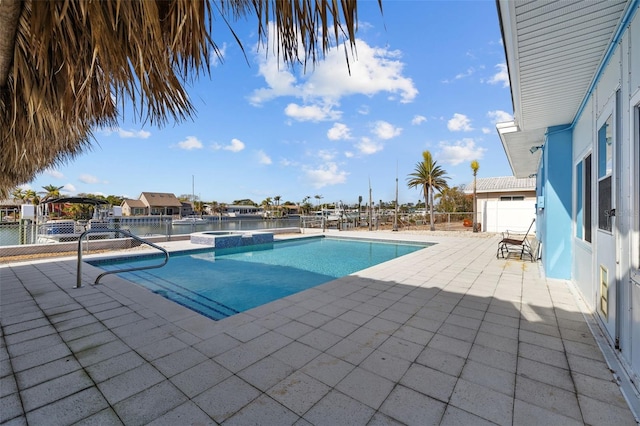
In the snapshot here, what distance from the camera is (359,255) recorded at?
31.6 ft

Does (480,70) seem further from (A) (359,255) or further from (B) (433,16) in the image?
(A) (359,255)

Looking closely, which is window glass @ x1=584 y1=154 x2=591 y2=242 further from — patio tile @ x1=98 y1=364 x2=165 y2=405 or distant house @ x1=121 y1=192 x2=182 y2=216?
distant house @ x1=121 y1=192 x2=182 y2=216

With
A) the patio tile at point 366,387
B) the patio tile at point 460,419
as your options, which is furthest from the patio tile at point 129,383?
the patio tile at point 460,419

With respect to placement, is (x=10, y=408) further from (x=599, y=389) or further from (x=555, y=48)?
(x=555, y=48)

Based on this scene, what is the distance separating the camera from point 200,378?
204cm

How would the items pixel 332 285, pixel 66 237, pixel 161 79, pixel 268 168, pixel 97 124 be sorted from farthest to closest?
pixel 268 168 < pixel 66 237 < pixel 332 285 < pixel 97 124 < pixel 161 79

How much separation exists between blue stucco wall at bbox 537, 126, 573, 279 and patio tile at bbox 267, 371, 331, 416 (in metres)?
5.21

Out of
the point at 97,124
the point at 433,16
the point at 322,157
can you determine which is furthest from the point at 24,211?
the point at 322,157

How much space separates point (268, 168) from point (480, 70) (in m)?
29.5

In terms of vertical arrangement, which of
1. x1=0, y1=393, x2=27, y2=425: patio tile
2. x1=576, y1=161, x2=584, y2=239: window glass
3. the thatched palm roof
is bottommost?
x1=0, y1=393, x2=27, y2=425: patio tile

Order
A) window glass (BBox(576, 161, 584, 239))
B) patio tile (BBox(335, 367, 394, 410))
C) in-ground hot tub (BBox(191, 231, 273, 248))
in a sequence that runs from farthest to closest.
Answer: in-ground hot tub (BBox(191, 231, 273, 248)) < window glass (BBox(576, 161, 584, 239)) < patio tile (BBox(335, 367, 394, 410))

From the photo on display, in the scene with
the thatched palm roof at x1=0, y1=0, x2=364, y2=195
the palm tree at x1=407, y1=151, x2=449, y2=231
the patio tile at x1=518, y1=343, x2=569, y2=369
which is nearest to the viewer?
the thatched palm roof at x1=0, y1=0, x2=364, y2=195

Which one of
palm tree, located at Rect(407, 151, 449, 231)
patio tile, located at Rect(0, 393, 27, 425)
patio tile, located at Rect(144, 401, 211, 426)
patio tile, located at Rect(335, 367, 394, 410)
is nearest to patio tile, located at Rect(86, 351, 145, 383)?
patio tile, located at Rect(0, 393, 27, 425)

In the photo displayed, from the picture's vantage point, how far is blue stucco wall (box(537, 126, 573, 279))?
4910 mm
